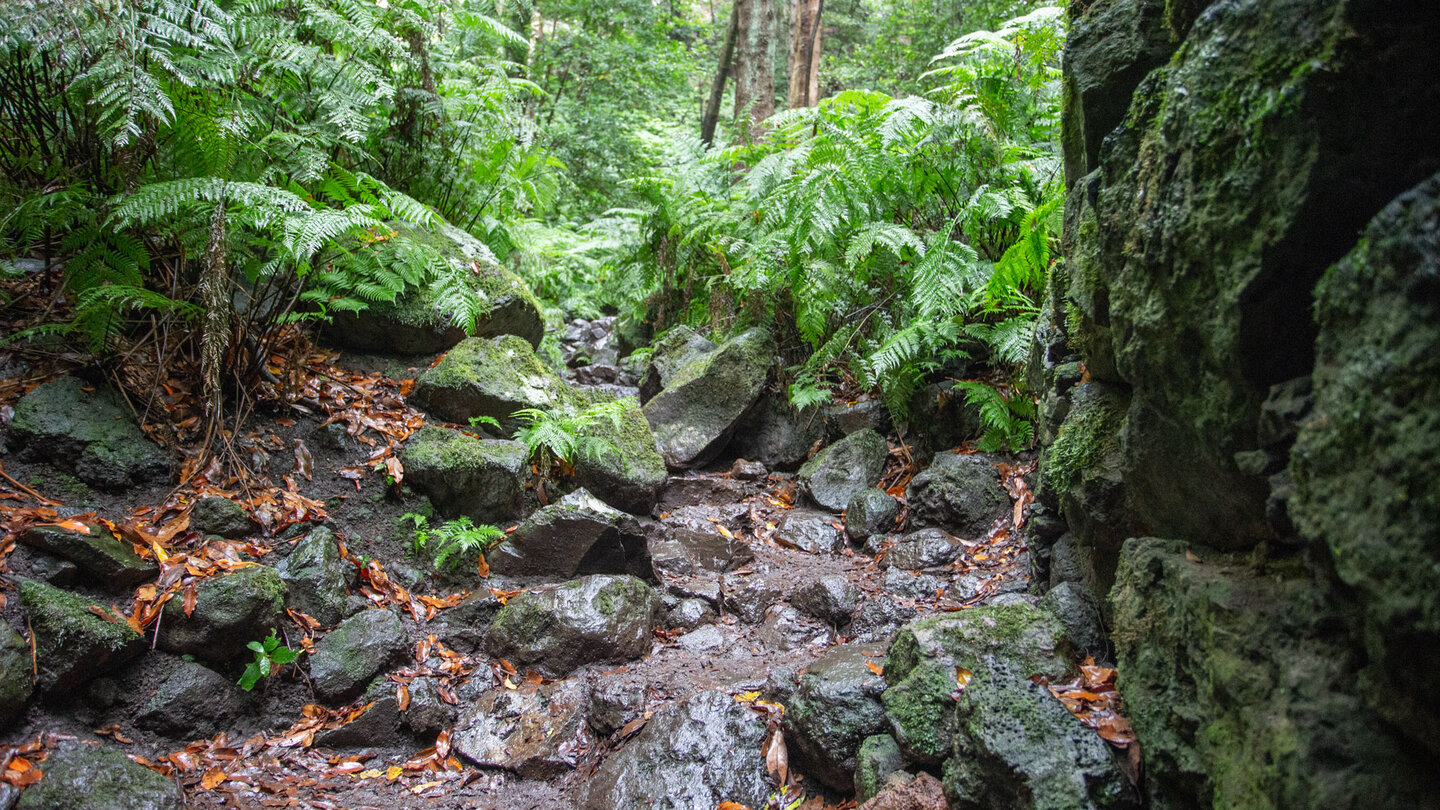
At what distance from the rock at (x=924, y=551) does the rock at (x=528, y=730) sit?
185 centimetres

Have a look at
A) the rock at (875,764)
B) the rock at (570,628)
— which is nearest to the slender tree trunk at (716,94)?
the rock at (570,628)

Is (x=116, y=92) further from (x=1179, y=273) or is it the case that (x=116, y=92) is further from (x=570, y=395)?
(x=1179, y=273)

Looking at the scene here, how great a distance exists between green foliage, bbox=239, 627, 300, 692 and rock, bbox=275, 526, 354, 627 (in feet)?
0.70

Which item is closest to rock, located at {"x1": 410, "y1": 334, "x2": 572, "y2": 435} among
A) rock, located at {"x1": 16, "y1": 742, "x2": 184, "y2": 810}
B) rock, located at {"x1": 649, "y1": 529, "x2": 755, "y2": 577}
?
rock, located at {"x1": 649, "y1": 529, "x2": 755, "y2": 577}

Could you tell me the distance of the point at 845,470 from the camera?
5039 mm

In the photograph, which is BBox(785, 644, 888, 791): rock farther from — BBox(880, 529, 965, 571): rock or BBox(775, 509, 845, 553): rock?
BBox(775, 509, 845, 553): rock

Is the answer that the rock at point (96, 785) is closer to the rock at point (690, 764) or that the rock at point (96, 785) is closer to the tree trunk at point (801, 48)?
the rock at point (690, 764)

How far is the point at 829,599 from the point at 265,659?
8.26 feet

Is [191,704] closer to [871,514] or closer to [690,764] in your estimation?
[690,764]

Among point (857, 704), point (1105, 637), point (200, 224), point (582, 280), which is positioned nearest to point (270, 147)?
point (200, 224)

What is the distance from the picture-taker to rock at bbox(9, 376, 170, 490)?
10.3 feet

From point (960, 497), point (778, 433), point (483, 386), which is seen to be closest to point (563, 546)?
point (483, 386)

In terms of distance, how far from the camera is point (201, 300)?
3.52 metres

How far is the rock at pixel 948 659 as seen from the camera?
2291mm
